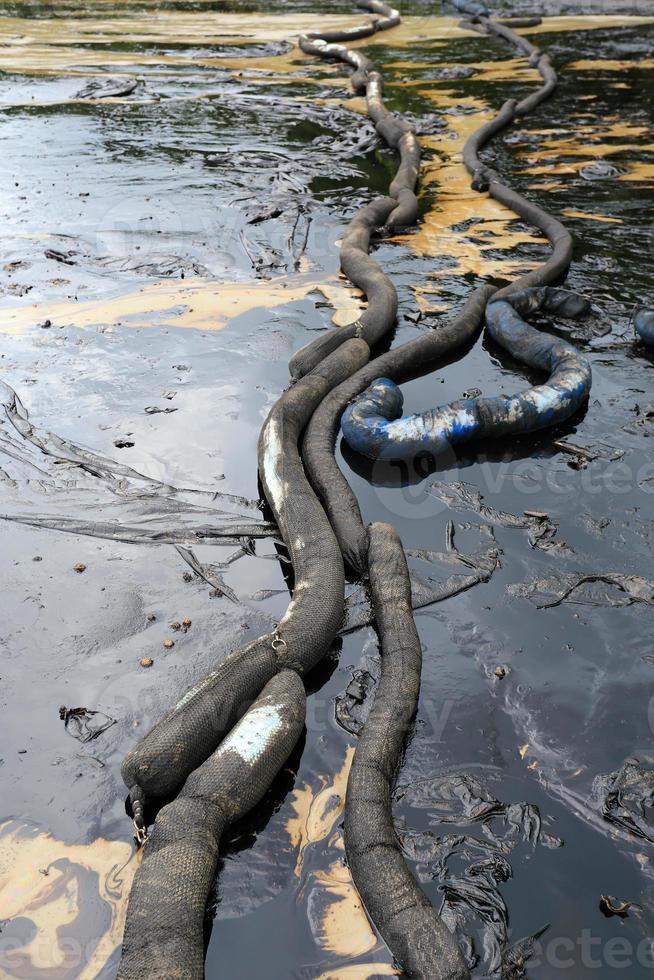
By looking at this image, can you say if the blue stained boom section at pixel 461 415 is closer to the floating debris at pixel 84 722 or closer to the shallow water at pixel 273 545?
the shallow water at pixel 273 545

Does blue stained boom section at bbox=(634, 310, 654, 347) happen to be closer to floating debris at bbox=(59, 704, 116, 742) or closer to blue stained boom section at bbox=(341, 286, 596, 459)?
blue stained boom section at bbox=(341, 286, 596, 459)

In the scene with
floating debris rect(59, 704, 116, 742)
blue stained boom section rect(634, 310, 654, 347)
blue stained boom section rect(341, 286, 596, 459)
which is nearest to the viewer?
Result: floating debris rect(59, 704, 116, 742)

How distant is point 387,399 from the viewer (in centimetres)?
573

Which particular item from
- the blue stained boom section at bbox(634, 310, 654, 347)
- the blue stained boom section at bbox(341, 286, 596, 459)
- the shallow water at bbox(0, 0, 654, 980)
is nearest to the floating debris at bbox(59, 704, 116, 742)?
the shallow water at bbox(0, 0, 654, 980)

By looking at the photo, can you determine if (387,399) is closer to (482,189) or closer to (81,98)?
(482,189)

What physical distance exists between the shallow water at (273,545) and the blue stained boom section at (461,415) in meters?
0.16

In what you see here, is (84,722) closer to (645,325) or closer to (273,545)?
(273,545)

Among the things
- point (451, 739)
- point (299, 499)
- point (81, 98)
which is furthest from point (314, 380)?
point (81, 98)

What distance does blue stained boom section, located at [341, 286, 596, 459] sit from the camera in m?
5.36

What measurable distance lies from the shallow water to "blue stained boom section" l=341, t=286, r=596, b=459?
0.53 ft

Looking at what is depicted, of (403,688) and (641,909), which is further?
(403,688)

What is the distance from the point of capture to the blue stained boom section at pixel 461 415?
536cm

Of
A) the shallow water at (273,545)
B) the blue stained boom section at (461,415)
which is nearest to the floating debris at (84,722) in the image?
the shallow water at (273,545)

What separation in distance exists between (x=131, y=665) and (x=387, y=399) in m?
2.65
